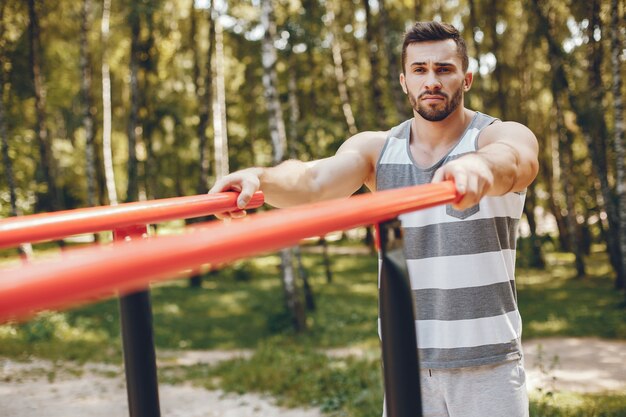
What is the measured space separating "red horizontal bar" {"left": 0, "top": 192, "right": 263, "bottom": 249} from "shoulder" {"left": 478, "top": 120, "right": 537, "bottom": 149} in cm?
97

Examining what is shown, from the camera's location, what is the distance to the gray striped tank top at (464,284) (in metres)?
1.99

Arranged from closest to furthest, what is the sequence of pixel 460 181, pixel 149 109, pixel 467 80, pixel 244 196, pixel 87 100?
pixel 460 181, pixel 244 196, pixel 467 80, pixel 87 100, pixel 149 109

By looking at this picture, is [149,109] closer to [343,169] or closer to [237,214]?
[343,169]

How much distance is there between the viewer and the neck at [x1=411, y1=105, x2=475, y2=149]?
221 centimetres

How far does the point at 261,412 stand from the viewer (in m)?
6.79

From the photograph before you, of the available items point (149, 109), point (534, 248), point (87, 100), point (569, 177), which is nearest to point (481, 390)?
point (87, 100)

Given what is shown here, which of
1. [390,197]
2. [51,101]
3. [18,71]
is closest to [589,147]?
[390,197]

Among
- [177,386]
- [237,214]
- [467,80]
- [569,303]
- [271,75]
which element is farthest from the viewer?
[569,303]

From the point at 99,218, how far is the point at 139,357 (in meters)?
0.37

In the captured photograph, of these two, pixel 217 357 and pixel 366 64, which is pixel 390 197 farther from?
pixel 366 64

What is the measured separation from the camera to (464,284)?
78.6 inches

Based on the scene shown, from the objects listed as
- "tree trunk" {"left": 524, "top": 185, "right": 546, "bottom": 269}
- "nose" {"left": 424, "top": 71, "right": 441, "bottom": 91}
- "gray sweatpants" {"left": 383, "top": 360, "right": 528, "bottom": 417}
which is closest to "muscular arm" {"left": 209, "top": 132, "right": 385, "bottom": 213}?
"nose" {"left": 424, "top": 71, "right": 441, "bottom": 91}

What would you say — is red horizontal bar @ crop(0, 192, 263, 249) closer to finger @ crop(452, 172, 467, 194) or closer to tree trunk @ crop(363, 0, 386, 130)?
finger @ crop(452, 172, 467, 194)

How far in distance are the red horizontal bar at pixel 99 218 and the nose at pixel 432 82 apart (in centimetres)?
89
